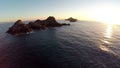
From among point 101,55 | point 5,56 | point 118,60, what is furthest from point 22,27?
point 118,60

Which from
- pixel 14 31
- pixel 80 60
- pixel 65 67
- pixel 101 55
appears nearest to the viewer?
pixel 65 67

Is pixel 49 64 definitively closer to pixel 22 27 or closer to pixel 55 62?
pixel 55 62

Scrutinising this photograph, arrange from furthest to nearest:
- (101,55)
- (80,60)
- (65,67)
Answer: (101,55), (80,60), (65,67)

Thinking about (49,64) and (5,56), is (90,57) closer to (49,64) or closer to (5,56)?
(49,64)

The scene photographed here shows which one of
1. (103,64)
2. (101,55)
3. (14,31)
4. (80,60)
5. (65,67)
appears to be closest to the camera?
(65,67)

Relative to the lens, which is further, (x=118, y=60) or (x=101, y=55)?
(x=101, y=55)

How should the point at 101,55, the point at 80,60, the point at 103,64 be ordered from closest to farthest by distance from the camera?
the point at 103,64
the point at 80,60
the point at 101,55

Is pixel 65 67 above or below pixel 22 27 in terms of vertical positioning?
below

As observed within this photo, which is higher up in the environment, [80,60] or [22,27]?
[22,27]

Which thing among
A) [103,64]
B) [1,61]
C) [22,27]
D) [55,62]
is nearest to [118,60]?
[103,64]
